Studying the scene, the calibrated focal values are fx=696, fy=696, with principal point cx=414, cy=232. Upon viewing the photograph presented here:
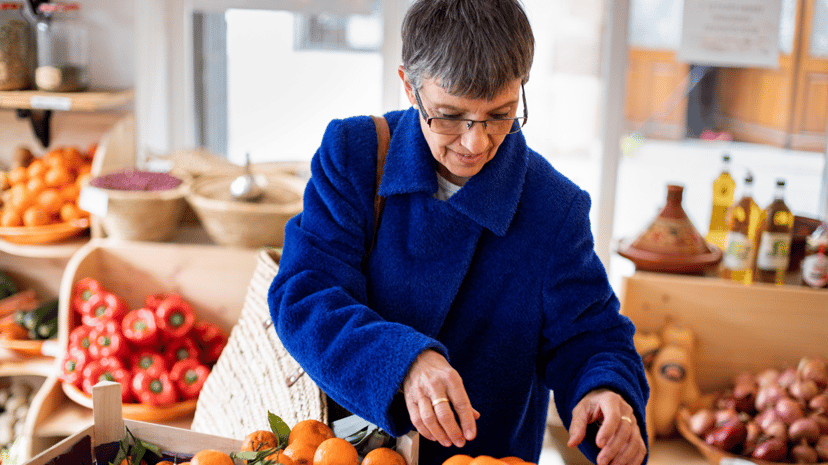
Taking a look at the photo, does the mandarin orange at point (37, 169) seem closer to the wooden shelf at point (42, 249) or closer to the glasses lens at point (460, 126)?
the wooden shelf at point (42, 249)

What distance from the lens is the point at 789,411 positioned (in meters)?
1.95

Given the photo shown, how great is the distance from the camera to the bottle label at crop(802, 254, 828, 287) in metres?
2.09

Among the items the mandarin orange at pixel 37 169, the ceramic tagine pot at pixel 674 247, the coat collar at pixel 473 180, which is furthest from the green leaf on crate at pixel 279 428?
the mandarin orange at pixel 37 169

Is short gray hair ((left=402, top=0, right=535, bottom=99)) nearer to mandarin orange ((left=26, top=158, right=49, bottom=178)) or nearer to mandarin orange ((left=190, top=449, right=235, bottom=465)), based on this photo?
mandarin orange ((left=190, top=449, right=235, bottom=465))

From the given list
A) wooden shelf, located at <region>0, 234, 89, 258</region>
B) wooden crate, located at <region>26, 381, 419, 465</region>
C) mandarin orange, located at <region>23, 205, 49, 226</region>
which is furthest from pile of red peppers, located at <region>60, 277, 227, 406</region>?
A: wooden crate, located at <region>26, 381, 419, 465</region>

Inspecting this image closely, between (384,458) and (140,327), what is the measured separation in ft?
4.76

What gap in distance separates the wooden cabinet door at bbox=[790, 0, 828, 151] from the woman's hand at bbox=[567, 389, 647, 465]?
1.98 meters

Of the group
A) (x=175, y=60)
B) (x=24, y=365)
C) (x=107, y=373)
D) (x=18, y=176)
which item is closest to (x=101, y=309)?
(x=107, y=373)

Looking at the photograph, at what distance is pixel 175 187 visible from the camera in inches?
88.6

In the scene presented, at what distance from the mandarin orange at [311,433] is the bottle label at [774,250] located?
1656 mm

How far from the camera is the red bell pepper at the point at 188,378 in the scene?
2049 mm

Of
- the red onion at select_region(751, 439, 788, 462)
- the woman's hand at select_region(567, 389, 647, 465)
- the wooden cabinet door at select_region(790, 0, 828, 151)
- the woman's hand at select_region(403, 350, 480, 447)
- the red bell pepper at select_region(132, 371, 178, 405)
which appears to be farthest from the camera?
the wooden cabinet door at select_region(790, 0, 828, 151)

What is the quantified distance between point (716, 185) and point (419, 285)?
1.54 m

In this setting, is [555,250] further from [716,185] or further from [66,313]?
[66,313]
